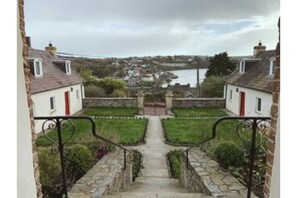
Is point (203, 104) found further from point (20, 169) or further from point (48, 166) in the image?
point (20, 169)

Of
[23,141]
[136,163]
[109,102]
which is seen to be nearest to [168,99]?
[109,102]

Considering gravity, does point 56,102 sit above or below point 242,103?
above

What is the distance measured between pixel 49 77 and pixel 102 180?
10.7 metres

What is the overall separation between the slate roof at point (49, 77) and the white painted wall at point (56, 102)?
0.87 ft

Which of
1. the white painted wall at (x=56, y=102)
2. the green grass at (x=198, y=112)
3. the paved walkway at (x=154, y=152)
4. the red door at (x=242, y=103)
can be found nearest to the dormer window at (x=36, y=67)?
the white painted wall at (x=56, y=102)

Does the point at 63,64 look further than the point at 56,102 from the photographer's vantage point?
Yes

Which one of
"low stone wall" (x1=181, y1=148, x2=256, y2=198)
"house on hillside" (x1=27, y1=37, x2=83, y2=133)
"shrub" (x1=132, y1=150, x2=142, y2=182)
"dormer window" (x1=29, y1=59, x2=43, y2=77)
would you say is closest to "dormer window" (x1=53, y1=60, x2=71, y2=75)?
"house on hillside" (x1=27, y1=37, x2=83, y2=133)

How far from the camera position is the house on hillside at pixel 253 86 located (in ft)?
37.2

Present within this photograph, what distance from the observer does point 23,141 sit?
5.50 ft

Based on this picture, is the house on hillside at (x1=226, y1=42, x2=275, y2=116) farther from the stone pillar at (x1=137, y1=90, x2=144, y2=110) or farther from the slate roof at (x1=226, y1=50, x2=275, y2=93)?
the stone pillar at (x1=137, y1=90, x2=144, y2=110)

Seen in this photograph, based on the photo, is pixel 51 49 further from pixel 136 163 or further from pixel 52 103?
pixel 136 163

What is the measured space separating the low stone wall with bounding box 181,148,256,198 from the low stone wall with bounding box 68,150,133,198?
4.08 ft

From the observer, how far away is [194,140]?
360 inches

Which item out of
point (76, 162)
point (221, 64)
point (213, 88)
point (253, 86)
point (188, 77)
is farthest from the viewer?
point (221, 64)
